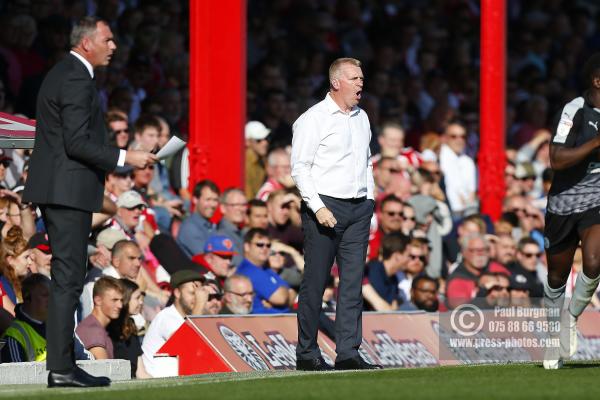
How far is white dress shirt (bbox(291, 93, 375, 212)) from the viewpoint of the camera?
31.7ft

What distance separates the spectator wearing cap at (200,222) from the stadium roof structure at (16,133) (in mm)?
3289

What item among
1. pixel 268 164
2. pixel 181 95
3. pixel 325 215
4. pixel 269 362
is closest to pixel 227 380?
pixel 325 215

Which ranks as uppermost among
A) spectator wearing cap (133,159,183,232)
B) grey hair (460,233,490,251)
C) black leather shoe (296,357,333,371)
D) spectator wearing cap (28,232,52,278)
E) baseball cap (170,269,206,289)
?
spectator wearing cap (133,159,183,232)

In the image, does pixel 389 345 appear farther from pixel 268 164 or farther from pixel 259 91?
pixel 259 91

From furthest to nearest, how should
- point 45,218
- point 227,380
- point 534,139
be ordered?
point 534,139 → point 227,380 → point 45,218

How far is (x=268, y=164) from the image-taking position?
1505 centimetres

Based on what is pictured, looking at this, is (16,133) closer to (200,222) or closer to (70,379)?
(70,379)

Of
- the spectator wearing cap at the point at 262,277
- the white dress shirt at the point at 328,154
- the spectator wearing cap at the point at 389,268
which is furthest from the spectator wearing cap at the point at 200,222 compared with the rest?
the white dress shirt at the point at 328,154

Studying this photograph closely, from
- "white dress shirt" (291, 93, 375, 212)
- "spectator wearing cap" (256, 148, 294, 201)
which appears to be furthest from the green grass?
"spectator wearing cap" (256, 148, 294, 201)

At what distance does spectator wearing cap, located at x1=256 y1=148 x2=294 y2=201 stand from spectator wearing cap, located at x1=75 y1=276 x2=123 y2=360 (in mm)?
3908

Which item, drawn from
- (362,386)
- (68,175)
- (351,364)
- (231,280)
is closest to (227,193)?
(231,280)

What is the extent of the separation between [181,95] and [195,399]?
8.96 meters

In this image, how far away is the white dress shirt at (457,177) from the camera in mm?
16938

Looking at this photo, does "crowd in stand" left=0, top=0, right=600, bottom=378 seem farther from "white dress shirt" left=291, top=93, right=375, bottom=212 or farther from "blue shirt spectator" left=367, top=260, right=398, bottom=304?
"white dress shirt" left=291, top=93, right=375, bottom=212
